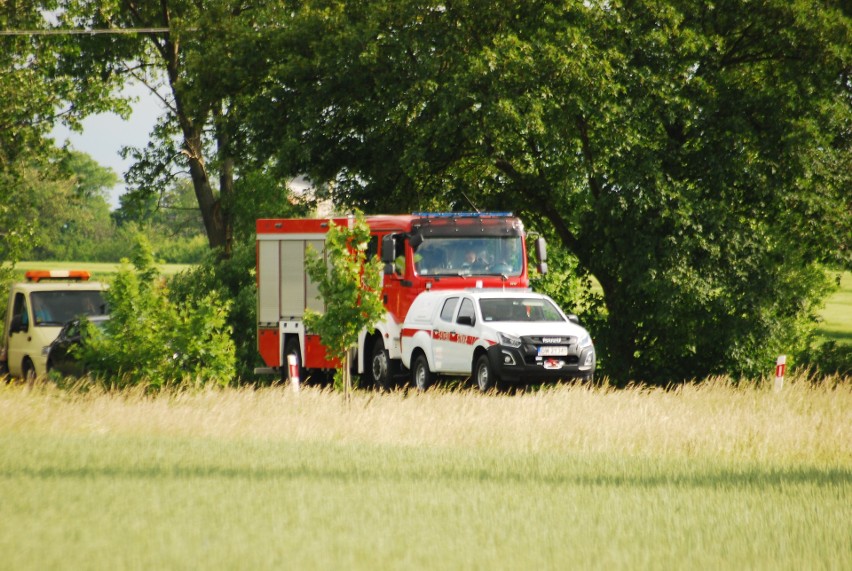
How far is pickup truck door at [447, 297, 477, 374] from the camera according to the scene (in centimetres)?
2069

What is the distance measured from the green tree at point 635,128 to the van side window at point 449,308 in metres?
6.11

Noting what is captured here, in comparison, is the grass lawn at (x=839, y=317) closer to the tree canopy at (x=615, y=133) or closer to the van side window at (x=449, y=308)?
the tree canopy at (x=615, y=133)

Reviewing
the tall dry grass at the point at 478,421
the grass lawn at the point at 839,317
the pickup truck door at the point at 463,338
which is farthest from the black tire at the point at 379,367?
the grass lawn at the point at 839,317

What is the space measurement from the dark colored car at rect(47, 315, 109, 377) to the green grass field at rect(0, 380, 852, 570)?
4682mm

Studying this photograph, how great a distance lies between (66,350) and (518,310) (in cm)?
793

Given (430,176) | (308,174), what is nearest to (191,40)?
(308,174)

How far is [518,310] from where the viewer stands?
21125 millimetres

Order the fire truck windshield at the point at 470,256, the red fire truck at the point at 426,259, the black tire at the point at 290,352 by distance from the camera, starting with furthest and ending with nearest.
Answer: the black tire at the point at 290,352
the fire truck windshield at the point at 470,256
the red fire truck at the point at 426,259

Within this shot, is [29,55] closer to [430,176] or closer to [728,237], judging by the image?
[430,176]

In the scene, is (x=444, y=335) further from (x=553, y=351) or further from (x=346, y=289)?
(x=346, y=289)

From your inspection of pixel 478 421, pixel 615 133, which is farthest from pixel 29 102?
pixel 478 421

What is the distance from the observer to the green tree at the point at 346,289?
62.6ft

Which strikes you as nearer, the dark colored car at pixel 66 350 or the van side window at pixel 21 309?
the dark colored car at pixel 66 350

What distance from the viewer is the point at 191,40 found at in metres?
36.0
